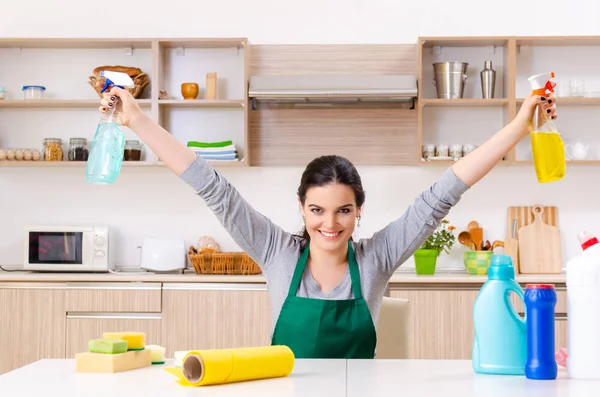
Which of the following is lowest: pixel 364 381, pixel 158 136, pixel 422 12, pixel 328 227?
pixel 364 381

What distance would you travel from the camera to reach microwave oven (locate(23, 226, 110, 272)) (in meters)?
4.27

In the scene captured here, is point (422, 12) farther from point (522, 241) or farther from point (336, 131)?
point (522, 241)

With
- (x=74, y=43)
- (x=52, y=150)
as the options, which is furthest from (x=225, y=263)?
(x=74, y=43)

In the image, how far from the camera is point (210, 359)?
58.8 inches

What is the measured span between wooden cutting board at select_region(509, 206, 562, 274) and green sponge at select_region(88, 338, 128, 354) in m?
3.13

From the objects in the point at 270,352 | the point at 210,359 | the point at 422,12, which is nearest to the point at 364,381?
the point at 270,352

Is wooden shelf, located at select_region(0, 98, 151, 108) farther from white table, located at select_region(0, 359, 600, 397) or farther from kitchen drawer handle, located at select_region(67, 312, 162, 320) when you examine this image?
white table, located at select_region(0, 359, 600, 397)

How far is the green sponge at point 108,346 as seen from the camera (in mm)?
1651

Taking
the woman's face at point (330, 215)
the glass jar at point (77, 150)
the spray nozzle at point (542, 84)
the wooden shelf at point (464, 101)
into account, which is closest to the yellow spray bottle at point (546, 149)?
the spray nozzle at point (542, 84)

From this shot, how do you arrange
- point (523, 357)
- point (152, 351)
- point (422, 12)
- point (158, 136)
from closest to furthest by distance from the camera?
point (523, 357), point (152, 351), point (158, 136), point (422, 12)

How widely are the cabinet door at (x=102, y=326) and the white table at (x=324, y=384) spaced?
7.55 feet

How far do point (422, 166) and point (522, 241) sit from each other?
2.30ft

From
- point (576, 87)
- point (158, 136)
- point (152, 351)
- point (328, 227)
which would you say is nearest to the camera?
point (152, 351)

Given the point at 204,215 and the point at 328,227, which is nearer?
the point at 328,227
